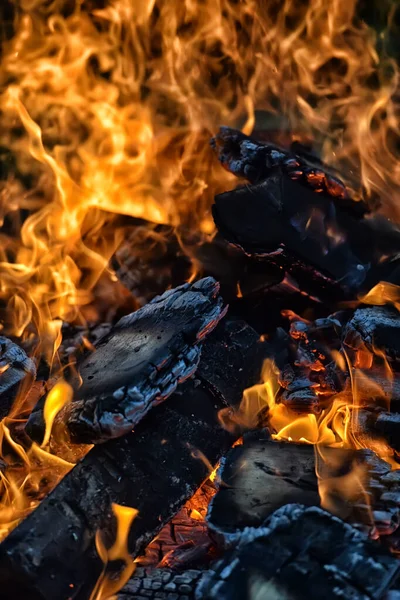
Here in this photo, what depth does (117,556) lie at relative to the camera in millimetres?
1996

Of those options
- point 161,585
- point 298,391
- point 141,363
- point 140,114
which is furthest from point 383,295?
point 140,114

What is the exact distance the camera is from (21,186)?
442 centimetres

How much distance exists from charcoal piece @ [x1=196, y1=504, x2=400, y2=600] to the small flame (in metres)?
0.81

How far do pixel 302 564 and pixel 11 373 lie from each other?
4.85ft

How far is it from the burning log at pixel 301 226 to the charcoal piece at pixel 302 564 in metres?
1.39

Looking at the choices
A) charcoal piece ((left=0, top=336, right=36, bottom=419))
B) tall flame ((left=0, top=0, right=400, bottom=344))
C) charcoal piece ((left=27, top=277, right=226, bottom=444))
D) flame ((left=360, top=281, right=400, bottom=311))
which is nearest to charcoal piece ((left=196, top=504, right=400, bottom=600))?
charcoal piece ((left=27, top=277, right=226, bottom=444))

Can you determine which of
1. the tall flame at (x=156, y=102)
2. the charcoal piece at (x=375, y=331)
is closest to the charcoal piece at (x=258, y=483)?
the charcoal piece at (x=375, y=331)

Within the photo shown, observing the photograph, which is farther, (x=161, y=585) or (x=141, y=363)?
(x=141, y=363)

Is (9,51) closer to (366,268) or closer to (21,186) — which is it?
(21,186)

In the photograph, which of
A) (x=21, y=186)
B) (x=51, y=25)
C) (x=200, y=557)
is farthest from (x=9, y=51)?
(x=200, y=557)

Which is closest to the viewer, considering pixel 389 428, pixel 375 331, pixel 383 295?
pixel 389 428

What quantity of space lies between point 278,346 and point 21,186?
8.34ft

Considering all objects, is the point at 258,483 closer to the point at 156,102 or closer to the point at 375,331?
the point at 375,331

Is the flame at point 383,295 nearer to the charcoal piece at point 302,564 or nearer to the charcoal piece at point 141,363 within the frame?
the charcoal piece at point 141,363
